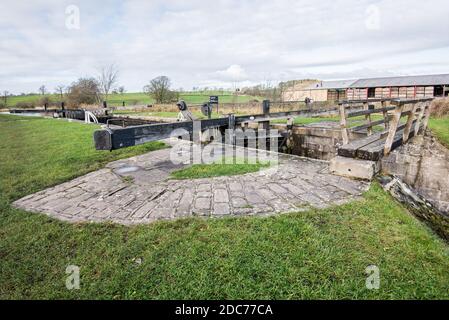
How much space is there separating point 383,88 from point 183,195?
37198mm

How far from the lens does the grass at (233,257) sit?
1893 mm

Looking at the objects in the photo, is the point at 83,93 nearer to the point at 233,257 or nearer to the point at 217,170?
the point at 217,170

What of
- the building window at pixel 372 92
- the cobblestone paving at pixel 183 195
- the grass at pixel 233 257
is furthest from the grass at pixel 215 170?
the building window at pixel 372 92

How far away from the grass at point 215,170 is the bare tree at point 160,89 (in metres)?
26.7

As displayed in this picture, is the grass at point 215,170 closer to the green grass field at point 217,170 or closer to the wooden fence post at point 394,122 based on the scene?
the green grass field at point 217,170

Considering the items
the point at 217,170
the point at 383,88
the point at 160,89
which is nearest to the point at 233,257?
the point at 217,170

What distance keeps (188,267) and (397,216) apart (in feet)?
8.05

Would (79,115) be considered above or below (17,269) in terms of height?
above

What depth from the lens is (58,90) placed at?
134 feet

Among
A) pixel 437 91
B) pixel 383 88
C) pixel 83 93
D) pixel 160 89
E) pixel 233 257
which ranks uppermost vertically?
pixel 383 88

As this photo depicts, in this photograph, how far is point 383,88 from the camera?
32.5m
